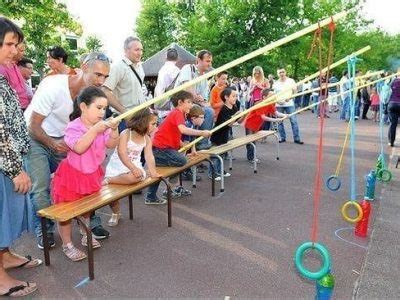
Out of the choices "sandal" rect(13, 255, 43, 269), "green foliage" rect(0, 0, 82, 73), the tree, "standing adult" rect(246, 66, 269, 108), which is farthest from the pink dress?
the tree

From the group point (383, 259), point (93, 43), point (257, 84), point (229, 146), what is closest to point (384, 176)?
point (229, 146)

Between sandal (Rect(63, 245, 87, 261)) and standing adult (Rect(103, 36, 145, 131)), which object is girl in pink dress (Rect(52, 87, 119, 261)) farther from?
standing adult (Rect(103, 36, 145, 131))

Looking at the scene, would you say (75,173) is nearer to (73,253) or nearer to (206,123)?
(73,253)

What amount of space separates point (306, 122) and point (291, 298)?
13225 mm

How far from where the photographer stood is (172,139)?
5.24 m

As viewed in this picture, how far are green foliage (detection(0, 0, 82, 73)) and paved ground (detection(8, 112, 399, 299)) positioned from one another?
1517 cm

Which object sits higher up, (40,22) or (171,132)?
(40,22)

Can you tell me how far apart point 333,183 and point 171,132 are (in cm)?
277

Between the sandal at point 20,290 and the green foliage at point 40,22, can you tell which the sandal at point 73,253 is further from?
the green foliage at point 40,22

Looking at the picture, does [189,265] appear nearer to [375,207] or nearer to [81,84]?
[81,84]

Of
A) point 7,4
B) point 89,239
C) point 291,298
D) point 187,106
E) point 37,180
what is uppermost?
point 7,4

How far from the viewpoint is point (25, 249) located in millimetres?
3908

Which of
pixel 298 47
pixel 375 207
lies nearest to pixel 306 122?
pixel 375 207

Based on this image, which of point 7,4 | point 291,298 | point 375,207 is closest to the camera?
point 291,298
